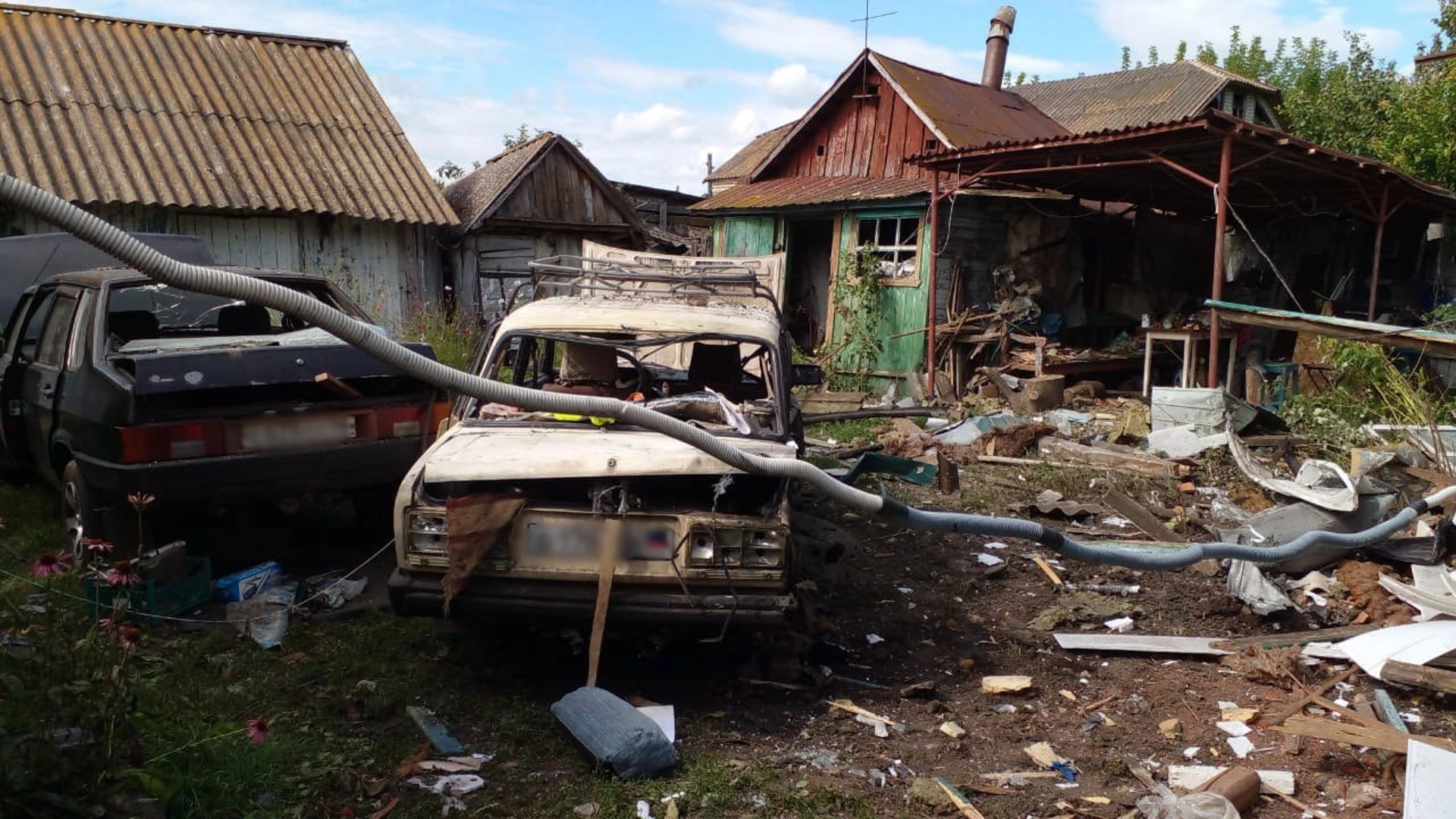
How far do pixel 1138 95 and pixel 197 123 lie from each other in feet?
Answer: 91.3

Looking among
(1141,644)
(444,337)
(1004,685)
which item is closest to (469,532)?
(1004,685)

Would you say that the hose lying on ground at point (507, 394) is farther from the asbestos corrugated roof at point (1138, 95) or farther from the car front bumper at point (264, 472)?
the asbestos corrugated roof at point (1138, 95)

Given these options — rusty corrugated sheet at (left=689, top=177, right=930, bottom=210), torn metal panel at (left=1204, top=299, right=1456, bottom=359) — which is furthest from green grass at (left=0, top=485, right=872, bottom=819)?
rusty corrugated sheet at (left=689, top=177, right=930, bottom=210)

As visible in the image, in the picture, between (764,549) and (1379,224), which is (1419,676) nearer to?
(764,549)

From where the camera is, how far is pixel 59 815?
237 cm

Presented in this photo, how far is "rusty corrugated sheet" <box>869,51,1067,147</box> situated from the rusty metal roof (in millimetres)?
7921

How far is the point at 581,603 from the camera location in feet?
12.0

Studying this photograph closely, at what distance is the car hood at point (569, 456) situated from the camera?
3.71 m

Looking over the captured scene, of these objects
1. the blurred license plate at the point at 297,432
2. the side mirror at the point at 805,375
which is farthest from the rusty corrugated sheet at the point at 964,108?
the blurred license plate at the point at 297,432

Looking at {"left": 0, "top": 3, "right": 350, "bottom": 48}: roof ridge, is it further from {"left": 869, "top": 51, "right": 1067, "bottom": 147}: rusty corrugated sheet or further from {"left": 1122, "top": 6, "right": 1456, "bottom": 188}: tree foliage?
A: {"left": 1122, "top": 6, "right": 1456, "bottom": 188}: tree foliage

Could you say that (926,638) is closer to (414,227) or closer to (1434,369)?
(1434,369)

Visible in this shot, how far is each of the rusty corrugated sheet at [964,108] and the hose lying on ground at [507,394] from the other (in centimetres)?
1102

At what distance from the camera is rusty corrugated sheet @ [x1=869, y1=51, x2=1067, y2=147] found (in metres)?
15.8

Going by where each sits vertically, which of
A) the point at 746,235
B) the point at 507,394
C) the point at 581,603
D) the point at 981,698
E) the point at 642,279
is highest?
the point at 746,235
